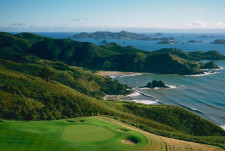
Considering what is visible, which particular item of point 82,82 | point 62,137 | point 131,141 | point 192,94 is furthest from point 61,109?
point 192,94

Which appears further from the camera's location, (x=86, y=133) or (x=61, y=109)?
(x=61, y=109)

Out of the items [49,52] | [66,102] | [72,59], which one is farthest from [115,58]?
[66,102]

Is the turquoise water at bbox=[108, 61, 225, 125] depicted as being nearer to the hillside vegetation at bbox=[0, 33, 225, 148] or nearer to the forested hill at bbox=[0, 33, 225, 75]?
the hillside vegetation at bbox=[0, 33, 225, 148]

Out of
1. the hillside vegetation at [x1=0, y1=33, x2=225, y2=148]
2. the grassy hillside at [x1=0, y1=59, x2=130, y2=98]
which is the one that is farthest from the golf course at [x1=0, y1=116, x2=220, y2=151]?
the grassy hillside at [x1=0, y1=59, x2=130, y2=98]

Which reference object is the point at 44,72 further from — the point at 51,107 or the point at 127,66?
the point at 127,66

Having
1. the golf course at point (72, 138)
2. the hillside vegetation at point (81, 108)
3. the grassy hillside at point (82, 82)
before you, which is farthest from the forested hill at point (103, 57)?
the golf course at point (72, 138)

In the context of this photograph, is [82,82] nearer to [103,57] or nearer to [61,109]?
[61,109]

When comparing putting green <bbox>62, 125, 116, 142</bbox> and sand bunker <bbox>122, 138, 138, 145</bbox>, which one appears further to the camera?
sand bunker <bbox>122, 138, 138, 145</bbox>
